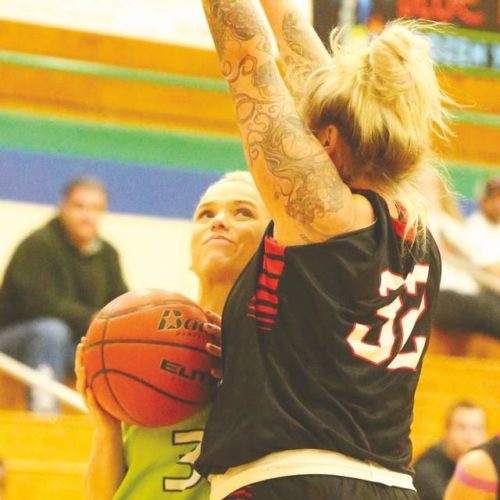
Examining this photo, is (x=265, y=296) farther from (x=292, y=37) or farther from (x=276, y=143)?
(x=292, y=37)

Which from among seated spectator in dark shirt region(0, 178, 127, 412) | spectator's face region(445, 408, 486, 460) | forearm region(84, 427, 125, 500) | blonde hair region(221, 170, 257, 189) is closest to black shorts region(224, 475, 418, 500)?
forearm region(84, 427, 125, 500)

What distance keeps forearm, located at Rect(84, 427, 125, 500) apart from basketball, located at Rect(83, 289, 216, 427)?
0.40ft

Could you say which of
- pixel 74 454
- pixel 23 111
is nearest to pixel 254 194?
pixel 74 454

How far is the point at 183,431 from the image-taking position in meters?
3.03

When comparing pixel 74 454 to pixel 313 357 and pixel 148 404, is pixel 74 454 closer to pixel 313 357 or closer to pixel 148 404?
pixel 148 404

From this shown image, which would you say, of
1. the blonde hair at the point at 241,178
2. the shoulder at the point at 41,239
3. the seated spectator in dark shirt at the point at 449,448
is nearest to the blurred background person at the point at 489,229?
the seated spectator in dark shirt at the point at 449,448

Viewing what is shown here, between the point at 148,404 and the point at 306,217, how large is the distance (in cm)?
67

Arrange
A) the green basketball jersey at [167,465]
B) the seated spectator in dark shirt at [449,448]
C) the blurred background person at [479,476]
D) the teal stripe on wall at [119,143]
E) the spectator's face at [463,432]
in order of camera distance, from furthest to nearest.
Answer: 1. the teal stripe on wall at [119,143]
2. the spectator's face at [463,432]
3. the seated spectator in dark shirt at [449,448]
4. the blurred background person at [479,476]
5. the green basketball jersey at [167,465]

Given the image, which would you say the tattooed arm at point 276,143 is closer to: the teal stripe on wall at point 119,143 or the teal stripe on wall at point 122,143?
the teal stripe on wall at point 122,143

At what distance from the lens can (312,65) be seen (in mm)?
2850

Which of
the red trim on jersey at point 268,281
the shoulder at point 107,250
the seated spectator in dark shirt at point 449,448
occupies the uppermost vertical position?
the red trim on jersey at point 268,281

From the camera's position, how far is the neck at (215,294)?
3.24 m

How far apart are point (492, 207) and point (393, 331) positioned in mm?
5945

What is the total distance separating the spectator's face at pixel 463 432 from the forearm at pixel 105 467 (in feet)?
11.1
